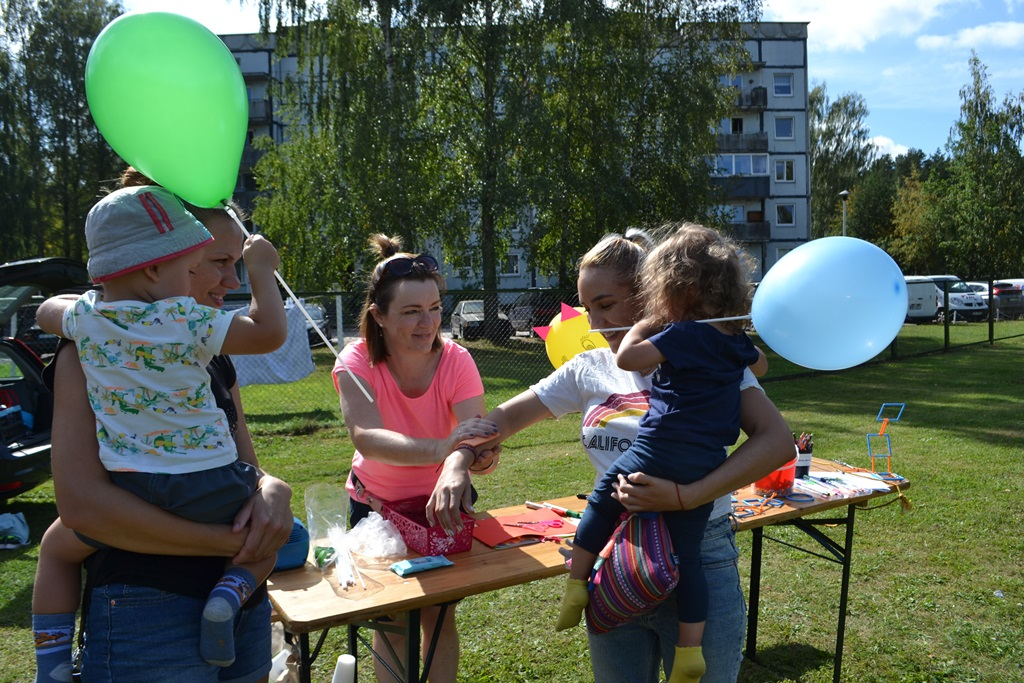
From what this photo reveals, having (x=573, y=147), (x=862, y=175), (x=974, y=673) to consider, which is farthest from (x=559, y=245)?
(x=862, y=175)

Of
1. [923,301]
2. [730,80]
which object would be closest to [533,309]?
[730,80]

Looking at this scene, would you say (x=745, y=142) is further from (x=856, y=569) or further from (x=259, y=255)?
(x=259, y=255)

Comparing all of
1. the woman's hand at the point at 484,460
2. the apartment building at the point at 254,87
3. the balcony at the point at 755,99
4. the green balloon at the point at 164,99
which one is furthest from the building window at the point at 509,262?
the balcony at the point at 755,99

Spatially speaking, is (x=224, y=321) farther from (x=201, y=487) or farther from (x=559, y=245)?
(x=559, y=245)

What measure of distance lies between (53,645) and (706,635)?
5.08ft

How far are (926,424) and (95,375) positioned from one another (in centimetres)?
956

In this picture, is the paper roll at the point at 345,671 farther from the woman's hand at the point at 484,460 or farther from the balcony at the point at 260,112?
the balcony at the point at 260,112

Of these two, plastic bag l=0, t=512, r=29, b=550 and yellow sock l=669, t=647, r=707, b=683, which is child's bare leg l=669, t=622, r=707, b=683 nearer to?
yellow sock l=669, t=647, r=707, b=683

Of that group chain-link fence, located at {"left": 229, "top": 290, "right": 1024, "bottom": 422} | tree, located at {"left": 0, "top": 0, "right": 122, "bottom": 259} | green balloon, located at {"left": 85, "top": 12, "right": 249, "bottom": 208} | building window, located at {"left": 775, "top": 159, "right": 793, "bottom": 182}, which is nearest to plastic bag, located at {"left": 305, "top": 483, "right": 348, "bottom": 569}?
green balloon, located at {"left": 85, "top": 12, "right": 249, "bottom": 208}

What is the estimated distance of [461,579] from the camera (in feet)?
6.96

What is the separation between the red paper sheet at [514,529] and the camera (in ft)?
8.18

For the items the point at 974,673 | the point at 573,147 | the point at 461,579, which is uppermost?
the point at 573,147

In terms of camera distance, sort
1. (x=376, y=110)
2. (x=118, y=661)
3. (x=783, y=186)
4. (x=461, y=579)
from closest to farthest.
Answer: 1. (x=118, y=661)
2. (x=461, y=579)
3. (x=376, y=110)
4. (x=783, y=186)

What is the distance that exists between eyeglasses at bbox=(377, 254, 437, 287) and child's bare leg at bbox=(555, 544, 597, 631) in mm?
1120
